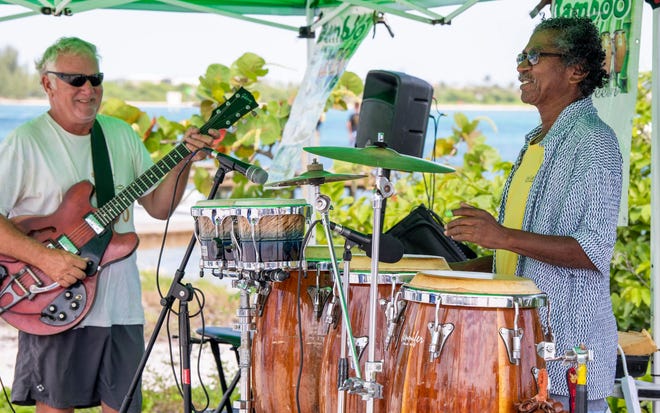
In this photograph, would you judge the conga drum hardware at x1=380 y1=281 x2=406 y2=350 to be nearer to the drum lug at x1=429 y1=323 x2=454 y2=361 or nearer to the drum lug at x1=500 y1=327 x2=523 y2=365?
the drum lug at x1=429 y1=323 x2=454 y2=361

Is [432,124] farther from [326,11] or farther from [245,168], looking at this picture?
[245,168]

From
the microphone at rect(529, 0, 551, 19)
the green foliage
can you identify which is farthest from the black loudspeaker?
the green foliage

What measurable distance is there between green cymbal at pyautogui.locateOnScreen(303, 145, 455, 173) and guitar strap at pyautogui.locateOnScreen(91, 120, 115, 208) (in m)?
1.12

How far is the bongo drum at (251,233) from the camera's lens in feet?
10.2

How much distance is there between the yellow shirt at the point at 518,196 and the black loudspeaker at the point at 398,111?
1.15m

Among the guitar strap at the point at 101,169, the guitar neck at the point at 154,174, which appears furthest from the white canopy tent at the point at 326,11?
the guitar neck at the point at 154,174

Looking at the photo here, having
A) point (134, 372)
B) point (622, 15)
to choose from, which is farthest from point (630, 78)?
point (134, 372)

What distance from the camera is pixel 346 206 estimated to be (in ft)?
21.4

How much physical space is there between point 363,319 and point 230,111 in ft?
3.09

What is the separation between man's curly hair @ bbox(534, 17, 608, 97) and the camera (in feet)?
9.61

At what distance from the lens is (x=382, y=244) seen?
107 inches

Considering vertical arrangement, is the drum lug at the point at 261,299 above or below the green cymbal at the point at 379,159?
below

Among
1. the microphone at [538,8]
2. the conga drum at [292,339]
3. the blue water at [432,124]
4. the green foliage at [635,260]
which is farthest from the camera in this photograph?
the blue water at [432,124]

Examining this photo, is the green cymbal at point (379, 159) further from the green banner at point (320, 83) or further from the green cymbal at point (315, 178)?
the green banner at point (320, 83)
